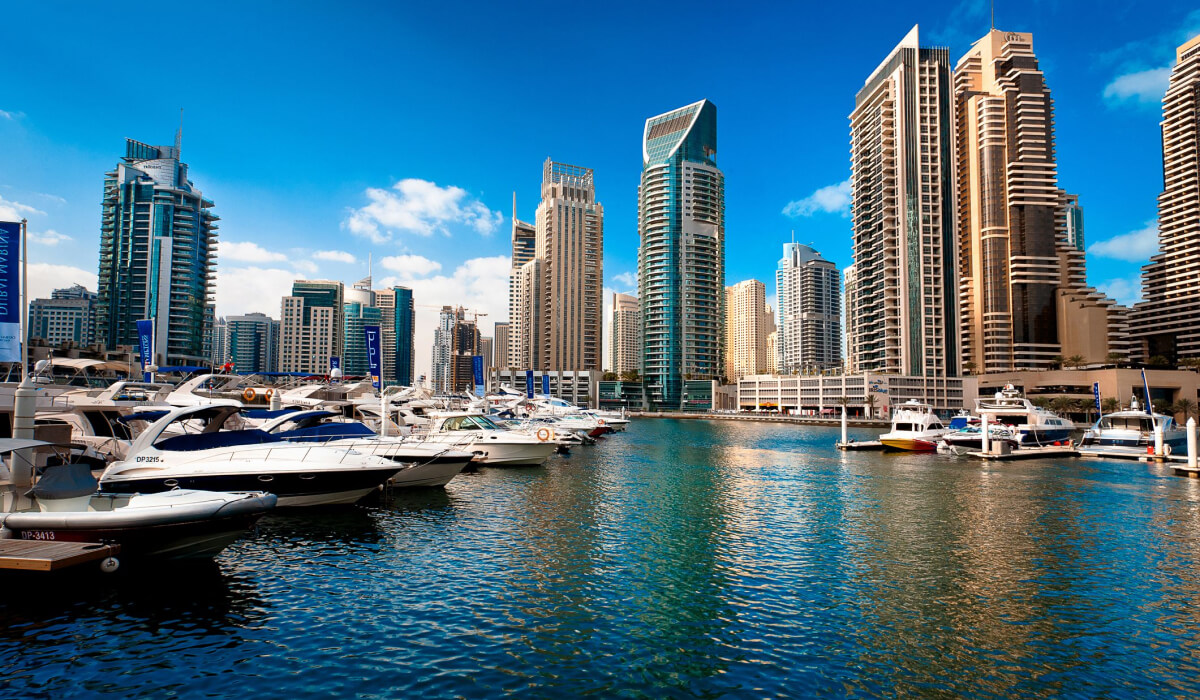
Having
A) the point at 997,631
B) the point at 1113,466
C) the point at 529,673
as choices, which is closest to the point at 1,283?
the point at 529,673

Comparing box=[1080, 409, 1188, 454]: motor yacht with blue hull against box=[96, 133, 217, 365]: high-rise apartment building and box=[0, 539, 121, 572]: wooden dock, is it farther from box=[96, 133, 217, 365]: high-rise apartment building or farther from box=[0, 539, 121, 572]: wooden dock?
box=[96, 133, 217, 365]: high-rise apartment building

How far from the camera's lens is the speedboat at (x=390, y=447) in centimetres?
2930

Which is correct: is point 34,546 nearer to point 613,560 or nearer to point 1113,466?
point 613,560

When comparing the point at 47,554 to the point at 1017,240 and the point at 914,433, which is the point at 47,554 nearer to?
the point at 914,433

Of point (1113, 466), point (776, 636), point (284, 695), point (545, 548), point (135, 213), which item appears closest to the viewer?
point (284, 695)

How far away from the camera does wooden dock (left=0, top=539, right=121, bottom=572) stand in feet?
42.6

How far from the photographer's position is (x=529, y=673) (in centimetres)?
1163

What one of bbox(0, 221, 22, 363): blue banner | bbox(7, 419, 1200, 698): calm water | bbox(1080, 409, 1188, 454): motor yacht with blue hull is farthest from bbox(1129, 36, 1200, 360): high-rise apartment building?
bbox(0, 221, 22, 363): blue banner

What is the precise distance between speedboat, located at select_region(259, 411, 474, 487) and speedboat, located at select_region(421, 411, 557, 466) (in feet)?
34.8

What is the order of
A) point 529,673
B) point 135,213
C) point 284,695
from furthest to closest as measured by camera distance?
1. point 135,213
2. point 529,673
3. point 284,695

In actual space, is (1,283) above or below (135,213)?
below

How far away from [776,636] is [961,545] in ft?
41.1

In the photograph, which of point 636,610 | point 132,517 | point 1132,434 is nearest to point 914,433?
point 1132,434

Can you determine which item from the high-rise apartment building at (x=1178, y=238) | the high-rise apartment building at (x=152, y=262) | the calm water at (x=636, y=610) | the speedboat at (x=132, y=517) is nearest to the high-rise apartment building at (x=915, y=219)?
the high-rise apartment building at (x=1178, y=238)
